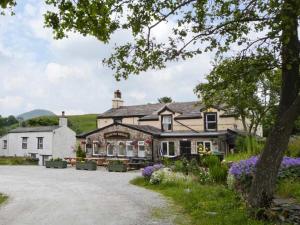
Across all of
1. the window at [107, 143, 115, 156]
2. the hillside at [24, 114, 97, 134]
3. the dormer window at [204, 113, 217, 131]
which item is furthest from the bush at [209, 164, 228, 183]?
the hillside at [24, 114, 97, 134]

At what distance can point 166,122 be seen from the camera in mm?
40875

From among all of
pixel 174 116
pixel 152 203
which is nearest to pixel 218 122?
pixel 174 116

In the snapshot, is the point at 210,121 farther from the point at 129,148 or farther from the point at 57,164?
the point at 57,164

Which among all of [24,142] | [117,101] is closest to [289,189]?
[117,101]

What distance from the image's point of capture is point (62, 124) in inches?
1955

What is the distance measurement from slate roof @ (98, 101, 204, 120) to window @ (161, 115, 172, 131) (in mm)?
961

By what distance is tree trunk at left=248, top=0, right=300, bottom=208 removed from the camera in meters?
9.65

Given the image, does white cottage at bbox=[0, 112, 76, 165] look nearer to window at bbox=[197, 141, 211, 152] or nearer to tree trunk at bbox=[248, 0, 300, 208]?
window at bbox=[197, 141, 211, 152]

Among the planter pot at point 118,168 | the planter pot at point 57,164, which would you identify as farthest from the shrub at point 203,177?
the planter pot at point 57,164

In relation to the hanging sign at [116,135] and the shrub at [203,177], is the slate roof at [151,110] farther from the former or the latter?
the shrub at [203,177]

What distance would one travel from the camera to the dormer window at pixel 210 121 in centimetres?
3806

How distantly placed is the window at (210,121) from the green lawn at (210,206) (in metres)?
21.0

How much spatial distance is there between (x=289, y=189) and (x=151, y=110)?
109ft

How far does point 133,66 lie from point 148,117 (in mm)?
32516
